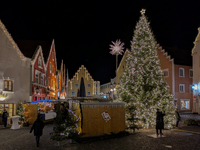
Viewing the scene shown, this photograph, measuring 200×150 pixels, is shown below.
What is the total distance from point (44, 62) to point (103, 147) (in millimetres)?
23617

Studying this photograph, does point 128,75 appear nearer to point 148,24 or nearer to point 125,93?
point 125,93

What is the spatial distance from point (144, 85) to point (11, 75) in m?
14.4

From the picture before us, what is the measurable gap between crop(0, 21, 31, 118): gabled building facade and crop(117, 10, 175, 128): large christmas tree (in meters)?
12.1

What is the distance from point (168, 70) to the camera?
35.3m

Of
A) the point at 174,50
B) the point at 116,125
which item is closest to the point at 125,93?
the point at 116,125

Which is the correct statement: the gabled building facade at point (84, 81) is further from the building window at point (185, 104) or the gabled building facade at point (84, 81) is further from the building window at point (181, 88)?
the building window at point (185, 104)

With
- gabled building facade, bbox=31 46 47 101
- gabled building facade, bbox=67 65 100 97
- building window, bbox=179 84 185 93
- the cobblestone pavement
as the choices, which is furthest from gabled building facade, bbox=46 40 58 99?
building window, bbox=179 84 185 93

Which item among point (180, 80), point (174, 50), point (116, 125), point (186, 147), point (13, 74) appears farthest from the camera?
point (174, 50)

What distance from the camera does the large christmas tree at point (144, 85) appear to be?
1422cm

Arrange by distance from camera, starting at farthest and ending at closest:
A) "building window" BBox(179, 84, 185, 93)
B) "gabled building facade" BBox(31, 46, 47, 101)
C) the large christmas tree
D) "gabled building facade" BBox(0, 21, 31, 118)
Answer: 1. "building window" BBox(179, 84, 185, 93)
2. "gabled building facade" BBox(31, 46, 47, 101)
3. "gabled building facade" BBox(0, 21, 31, 118)
4. the large christmas tree

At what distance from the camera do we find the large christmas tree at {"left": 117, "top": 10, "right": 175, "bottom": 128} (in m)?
14.2

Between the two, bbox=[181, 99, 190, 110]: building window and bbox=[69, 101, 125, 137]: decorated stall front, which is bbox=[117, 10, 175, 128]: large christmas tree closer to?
bbox=[69, 101, 125, 137]: decorated stall front

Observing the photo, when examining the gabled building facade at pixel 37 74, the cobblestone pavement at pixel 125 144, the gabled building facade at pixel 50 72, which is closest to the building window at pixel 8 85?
the gabled building facade at pixel 37 74

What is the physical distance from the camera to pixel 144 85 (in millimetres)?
15000
